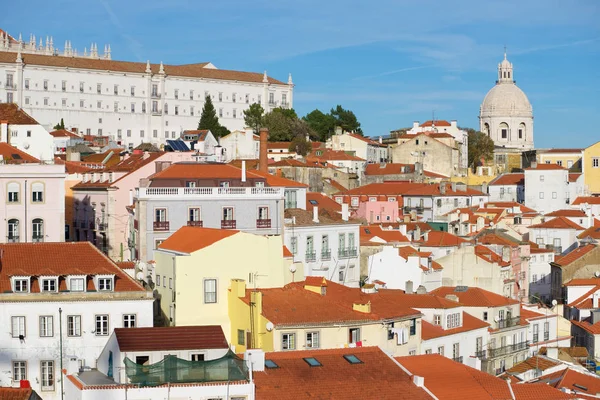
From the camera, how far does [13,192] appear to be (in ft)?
154

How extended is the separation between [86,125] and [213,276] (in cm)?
11719

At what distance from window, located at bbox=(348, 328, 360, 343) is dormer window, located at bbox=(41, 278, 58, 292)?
28.3 ft

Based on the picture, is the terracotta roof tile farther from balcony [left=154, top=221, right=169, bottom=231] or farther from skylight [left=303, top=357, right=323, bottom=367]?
balcony [left=154, top=221, right=169, bottom=231]

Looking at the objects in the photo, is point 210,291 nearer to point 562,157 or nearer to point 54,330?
point 54,330

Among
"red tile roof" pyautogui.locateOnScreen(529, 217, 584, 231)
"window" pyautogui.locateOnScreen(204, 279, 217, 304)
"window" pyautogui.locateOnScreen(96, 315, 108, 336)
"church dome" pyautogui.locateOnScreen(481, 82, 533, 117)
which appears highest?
"church dome" pyautogui.locateOnScreen(481, 82, 533, 117)

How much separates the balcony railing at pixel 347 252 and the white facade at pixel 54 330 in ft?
64.0

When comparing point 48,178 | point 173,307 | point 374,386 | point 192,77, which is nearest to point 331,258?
point 48,178

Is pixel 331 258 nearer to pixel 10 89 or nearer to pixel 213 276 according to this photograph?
pixel 213 276

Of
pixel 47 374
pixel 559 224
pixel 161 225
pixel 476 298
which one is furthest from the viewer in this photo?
pixel 559 224

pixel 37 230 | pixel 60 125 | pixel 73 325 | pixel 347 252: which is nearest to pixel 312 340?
pixel 73 325

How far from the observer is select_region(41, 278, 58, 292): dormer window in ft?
115

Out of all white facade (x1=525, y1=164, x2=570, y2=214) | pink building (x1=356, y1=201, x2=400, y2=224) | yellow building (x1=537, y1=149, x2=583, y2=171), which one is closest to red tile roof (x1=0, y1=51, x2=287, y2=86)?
yellow building (x1=537, y1=149, x2=583, y2=171)

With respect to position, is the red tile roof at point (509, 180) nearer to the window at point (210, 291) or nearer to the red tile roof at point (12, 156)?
the red tile roof at point (12, 156)

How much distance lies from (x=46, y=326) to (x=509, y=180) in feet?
237
